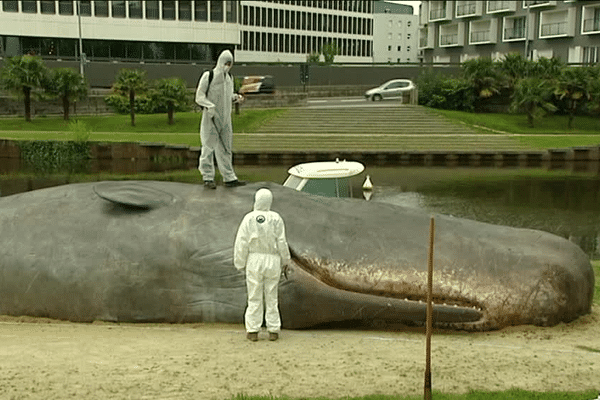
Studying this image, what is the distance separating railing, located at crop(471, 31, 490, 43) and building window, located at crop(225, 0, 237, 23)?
29.7 meters

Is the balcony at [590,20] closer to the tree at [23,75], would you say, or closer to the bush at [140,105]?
the bush at [140,105]

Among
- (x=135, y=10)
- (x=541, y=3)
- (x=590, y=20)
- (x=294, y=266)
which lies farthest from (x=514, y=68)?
(x=294, y=266)

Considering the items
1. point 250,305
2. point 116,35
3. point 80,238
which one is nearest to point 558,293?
point 250,305

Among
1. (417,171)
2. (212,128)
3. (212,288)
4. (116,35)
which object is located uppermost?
(116,35)

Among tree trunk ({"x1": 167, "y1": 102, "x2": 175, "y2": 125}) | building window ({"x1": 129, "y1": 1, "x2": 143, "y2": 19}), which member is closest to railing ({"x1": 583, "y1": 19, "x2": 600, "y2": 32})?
tree trunk ({"x1": 167, "y1": 102, "x2": 175, "y2": 125})

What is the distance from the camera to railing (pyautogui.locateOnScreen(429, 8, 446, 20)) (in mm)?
93250

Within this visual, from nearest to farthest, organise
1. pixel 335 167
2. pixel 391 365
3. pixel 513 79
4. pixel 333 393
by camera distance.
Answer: pixel 333 393 < pixel 391 365 < pixel 335 167 < pixel 513 79

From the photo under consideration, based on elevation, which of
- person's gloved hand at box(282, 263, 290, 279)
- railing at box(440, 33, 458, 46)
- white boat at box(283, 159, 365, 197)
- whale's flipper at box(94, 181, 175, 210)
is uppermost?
railing at box(440, 33, 458, 46)

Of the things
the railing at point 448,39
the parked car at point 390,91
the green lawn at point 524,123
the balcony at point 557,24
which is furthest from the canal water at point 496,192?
the railing at point 448,39

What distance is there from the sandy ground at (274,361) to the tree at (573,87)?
4908cm

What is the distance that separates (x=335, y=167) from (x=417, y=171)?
20.5 metres

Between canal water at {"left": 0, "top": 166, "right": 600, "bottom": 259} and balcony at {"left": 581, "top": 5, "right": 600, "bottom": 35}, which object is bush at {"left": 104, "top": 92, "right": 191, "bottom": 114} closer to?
canal water at {"left": 0, "top": 166, "right": 600, "bottom": 259}

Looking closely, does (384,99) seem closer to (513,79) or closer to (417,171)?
(513,79)

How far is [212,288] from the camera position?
9.92 metres
